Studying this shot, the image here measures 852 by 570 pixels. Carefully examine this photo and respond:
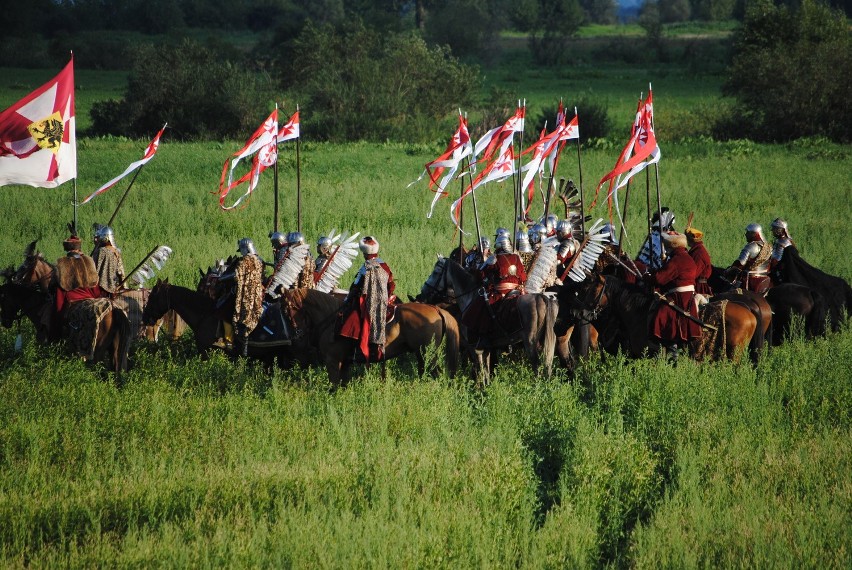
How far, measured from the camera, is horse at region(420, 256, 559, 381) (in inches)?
523

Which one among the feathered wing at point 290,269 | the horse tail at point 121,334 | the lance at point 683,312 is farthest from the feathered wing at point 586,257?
the horse tail at point 121,334

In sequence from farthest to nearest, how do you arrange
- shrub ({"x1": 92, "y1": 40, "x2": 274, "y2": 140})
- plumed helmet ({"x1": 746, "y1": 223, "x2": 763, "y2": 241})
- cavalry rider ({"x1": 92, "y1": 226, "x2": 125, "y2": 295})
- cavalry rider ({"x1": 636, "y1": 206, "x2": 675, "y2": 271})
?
shrub ({"x1": 92, "y1": 40, "x2": 274, "y2": 140}), plumed helmet ({"x1": 746, "y1": 223, "x2": 763, "y2": 241}), cavalry rider ({"x1": 636, "y1": 206, "x2": 675, "y2": 271}), cavalry rider ({"x1": 92, "y1": 226, "x2": 125, "y2": 295})

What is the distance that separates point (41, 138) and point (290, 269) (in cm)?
362

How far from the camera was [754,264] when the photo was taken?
51.5 feet

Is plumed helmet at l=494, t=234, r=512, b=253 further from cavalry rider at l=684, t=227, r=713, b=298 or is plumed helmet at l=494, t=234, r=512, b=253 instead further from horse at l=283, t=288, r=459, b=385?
cavalry rider at l=684, t=227, r=713, b=298

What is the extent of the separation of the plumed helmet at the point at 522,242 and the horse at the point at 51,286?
5160mm

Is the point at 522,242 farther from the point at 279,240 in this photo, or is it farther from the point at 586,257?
the point at 279,240

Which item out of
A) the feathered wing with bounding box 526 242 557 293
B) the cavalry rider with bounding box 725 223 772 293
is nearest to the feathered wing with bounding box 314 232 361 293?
the feathered wing with bounding box 526 242 557 293

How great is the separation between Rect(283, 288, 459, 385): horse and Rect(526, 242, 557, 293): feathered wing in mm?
1308

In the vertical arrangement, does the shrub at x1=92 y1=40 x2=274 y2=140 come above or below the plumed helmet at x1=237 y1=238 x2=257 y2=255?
above

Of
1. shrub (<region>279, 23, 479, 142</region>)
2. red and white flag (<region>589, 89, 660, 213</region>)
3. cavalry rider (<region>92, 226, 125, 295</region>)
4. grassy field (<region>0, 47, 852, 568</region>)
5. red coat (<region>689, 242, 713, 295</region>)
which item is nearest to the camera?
grassy field (<region>0, 47, 852, 568</region>)

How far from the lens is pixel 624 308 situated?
1403cm

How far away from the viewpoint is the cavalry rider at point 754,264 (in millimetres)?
15656

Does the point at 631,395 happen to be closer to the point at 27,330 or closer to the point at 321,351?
the point at 321,351
